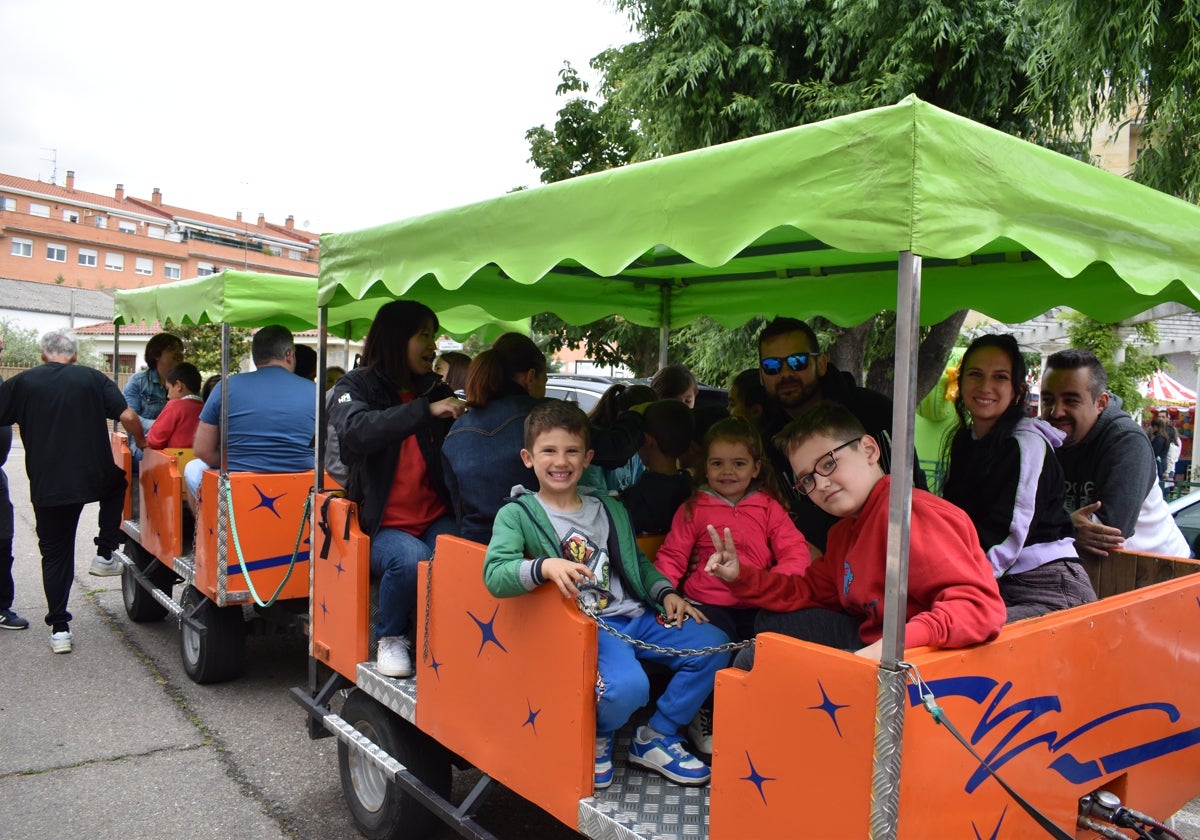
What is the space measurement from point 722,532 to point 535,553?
2.28 ft

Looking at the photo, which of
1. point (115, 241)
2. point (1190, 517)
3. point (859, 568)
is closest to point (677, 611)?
point (859, 568)

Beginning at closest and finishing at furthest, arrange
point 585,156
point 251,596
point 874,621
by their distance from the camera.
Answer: point 874,621
point 251,596
point 585,156

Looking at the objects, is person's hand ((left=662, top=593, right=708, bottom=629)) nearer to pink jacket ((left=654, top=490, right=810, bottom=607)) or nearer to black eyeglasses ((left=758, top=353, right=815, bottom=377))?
pink jacket ((left=654, top=490, right=810, bottom=607))

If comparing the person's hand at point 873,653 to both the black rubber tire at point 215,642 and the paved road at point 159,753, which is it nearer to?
the paved road at point 159,753

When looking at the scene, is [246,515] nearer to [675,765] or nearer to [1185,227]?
[675,765]

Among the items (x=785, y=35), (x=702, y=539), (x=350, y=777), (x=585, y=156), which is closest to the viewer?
(x=702, y=539)

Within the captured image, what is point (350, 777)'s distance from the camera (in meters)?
3.75

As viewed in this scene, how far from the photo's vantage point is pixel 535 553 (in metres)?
2.82

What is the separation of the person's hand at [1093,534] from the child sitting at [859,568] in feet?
4.33

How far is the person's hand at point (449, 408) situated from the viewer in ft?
11.2

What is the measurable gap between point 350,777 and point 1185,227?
141 inches

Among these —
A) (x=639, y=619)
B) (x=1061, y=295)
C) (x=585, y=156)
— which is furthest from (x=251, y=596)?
(x=585, y=156)

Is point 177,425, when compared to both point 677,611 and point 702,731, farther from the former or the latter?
point 702,731

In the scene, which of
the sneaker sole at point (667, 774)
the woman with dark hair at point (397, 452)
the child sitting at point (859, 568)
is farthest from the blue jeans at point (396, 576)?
the child sitting at point (859, 568)
